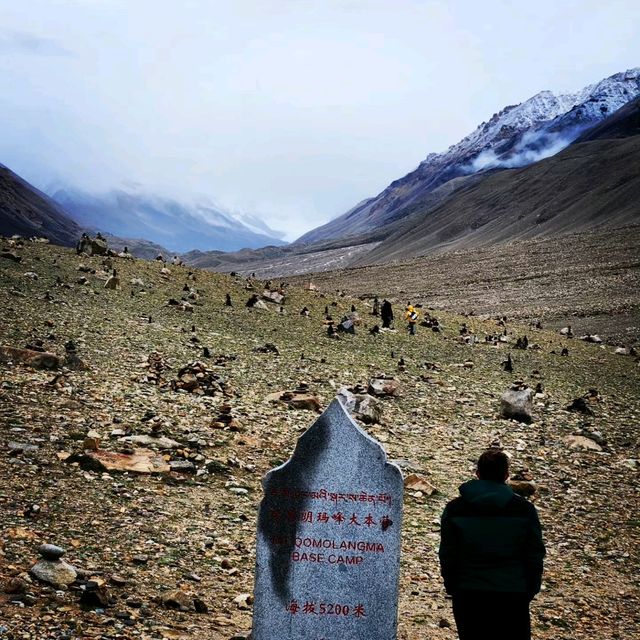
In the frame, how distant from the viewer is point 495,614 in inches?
196

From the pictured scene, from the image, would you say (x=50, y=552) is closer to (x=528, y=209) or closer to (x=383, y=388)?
(x=383, y=388)

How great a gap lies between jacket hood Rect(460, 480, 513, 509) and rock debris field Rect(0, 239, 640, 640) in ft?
8.17

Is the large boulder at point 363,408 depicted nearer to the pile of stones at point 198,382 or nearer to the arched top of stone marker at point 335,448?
the pile of stones at point 198,382

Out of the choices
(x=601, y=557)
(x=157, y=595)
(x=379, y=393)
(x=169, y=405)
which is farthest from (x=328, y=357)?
(x=157, y=595)

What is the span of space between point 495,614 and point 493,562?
383 mm

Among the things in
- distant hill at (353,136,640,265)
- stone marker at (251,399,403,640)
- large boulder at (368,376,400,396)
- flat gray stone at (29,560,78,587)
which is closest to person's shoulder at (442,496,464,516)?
stone marker at (251,399,403,640)

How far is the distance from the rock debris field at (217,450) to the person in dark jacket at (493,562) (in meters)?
2.07

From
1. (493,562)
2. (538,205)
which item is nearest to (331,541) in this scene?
(493,562)

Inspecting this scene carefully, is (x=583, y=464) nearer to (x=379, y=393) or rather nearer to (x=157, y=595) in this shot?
(x=379, y=393)

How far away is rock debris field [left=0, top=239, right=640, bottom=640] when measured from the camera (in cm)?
688

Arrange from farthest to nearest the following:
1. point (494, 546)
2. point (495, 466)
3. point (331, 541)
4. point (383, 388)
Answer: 1. point (383, 388)
2. point (331, 541)
3. point (495, 466)
4. point (494, 546)

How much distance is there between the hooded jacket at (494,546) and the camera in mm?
4941

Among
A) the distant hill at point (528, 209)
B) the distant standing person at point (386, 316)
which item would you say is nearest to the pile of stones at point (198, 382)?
the distant standing person at point (386, 316)

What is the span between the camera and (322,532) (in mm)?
5605
